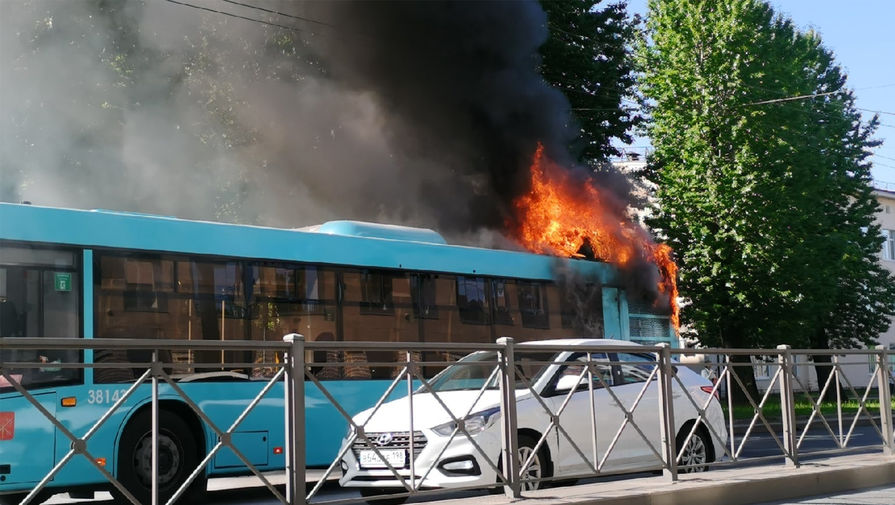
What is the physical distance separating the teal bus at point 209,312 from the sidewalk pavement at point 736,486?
1.77 metres

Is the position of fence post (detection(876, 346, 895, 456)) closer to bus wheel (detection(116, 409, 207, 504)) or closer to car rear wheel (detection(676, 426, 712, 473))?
car rear wheel (detection(676, 426, 712, 473))

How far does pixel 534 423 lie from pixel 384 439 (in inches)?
79.0

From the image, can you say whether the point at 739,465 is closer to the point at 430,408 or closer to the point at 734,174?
the point at 430,408

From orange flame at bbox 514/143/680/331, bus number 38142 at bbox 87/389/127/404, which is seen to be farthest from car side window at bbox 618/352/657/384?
orange flame at bbox 514/143/680/331

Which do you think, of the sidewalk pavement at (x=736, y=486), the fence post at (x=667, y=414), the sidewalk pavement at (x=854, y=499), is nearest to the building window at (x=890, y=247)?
the sidewalk pavement at (x=736, y=486)

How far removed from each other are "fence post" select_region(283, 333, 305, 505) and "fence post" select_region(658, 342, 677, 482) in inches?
149

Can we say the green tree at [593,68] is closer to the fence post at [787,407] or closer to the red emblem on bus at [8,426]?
the fence post at [787,407]

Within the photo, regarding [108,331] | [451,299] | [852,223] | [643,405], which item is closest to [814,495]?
[643,405]

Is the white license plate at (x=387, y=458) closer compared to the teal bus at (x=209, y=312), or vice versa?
the white license plate at (x=387, y=458)

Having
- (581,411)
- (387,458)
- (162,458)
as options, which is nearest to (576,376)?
(581,411)

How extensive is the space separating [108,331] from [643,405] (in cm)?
552

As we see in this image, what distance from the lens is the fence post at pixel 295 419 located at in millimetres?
7207

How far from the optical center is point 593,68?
3369 cm

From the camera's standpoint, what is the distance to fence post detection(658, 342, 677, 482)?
983 cm
